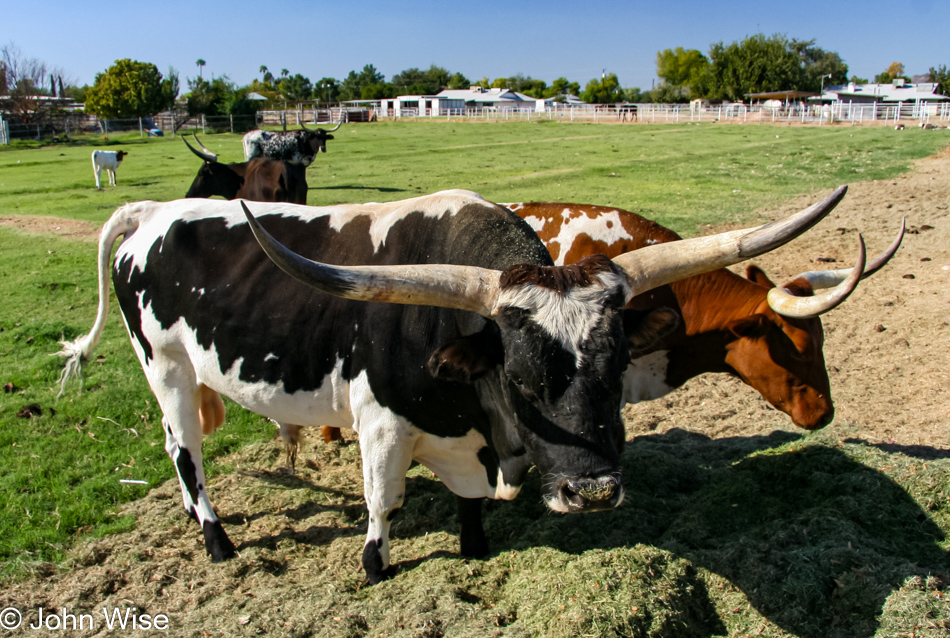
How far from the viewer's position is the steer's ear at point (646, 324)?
322 centimetres

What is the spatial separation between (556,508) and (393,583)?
1371 mm

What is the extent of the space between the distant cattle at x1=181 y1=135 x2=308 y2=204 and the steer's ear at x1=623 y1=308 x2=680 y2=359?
9830mm

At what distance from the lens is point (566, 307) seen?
293cm

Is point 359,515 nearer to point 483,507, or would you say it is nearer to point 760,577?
point 483,507

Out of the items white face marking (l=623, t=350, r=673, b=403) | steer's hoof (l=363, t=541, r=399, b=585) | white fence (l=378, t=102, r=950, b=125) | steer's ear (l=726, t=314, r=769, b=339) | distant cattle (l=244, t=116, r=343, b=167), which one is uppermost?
white fence (l=378, t=102, r=950, b=125)

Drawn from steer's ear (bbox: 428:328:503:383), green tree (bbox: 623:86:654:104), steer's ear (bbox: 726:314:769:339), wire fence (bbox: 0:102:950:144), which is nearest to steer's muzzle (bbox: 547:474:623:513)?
steer's ear (bbox: 428:328:503:383)

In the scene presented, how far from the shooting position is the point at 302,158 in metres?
19.4

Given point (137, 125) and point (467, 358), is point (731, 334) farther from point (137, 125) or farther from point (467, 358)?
point (137, 125)

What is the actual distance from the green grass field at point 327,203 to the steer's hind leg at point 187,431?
522mm

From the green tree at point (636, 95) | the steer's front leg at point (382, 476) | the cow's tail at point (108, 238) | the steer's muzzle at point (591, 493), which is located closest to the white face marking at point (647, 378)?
the steer's front leg at point (382, 476)

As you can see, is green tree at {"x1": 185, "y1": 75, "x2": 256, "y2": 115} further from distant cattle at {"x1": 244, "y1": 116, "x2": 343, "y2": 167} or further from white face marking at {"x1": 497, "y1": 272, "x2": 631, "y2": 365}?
white face marking at {"x1": 497, "y1": 272, "x2": 631, "y2": 365}

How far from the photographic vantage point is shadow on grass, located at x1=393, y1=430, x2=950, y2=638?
3.36m

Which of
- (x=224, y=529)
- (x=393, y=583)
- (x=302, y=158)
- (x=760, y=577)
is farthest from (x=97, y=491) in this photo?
(x=302, y=158)

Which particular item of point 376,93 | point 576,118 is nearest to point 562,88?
point 376,93
